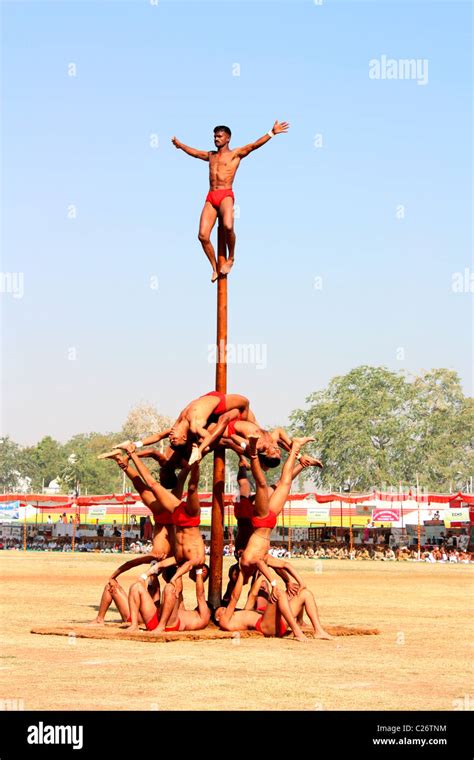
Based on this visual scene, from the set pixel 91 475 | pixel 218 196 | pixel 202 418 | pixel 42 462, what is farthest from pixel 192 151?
pixel 42 462

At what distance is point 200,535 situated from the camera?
17391mm

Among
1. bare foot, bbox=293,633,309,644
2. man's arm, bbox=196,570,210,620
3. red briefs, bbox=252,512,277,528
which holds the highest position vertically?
red briefs, bbox=252,512,277,528

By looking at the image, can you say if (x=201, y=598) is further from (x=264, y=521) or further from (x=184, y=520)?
(x=264, y=521)

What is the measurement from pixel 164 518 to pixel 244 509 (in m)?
1.20

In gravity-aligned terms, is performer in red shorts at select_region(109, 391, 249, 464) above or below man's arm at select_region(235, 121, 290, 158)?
below

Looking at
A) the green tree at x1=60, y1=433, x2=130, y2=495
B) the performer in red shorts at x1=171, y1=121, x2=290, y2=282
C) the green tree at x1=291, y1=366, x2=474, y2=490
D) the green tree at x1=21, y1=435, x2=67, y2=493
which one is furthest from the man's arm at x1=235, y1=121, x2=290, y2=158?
the green tree at x1=21, y1=435, x2=67, y2=493

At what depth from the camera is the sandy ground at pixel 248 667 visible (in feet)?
35.6

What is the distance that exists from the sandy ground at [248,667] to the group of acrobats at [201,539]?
2.50 ft

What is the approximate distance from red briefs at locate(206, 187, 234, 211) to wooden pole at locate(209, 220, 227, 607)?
14.5 inches

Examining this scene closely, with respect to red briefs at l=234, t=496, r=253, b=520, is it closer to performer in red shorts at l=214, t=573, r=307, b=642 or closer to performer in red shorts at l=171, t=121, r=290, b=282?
performer in red shorts at l=214, t=573, r=307, b=642

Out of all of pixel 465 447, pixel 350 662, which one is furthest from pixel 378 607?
pixel 465 447

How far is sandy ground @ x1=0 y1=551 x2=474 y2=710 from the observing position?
35.6ft

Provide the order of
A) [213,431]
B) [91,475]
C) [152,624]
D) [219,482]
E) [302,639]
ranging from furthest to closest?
[91,475] < [219,482] < [152,624] < [213,431] < [302,639]
